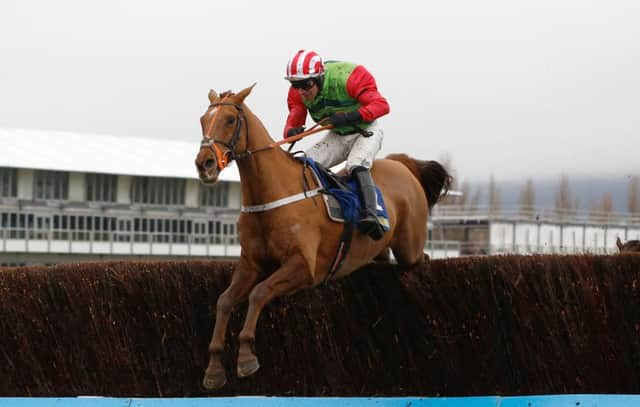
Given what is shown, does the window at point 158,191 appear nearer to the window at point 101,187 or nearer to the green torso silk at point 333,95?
the window at point 101,187

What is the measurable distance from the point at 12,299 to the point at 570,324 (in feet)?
16.3

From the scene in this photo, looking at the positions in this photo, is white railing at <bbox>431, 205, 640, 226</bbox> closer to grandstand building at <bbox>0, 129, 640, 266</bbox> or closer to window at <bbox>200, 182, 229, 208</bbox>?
grandstand building at <bbox>0, 129, 640, 266</bbox>

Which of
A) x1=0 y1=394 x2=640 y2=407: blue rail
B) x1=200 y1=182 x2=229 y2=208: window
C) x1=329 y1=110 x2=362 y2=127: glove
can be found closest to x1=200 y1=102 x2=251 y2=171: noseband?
x1=329 y1=110 x2=362 y2=127: glove

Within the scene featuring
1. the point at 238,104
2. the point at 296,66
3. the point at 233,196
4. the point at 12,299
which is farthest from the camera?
the point at 233,196

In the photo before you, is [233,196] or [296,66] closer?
[296,66]

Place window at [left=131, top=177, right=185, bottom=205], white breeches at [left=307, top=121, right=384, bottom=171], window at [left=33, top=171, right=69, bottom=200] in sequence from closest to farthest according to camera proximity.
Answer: white breeches at [left=307, top=121, right=384, bottom=171] < window at [left=33, top=171, right=69, bottom=200] < window at [left=131, top=177, right=185, bottom=205]

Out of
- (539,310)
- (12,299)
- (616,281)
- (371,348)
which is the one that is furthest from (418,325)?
(12,299)

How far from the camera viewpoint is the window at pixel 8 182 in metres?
55.3

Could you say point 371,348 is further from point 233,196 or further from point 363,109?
point 233,196

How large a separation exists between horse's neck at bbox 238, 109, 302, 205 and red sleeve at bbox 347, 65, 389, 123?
3.03ft

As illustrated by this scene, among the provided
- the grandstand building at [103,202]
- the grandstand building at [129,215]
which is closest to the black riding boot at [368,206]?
the grandstand building at [129,215]

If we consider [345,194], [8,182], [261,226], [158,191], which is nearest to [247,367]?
[261,226]

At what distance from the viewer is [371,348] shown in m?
9.47

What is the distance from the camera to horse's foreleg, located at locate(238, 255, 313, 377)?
7.42 meters
